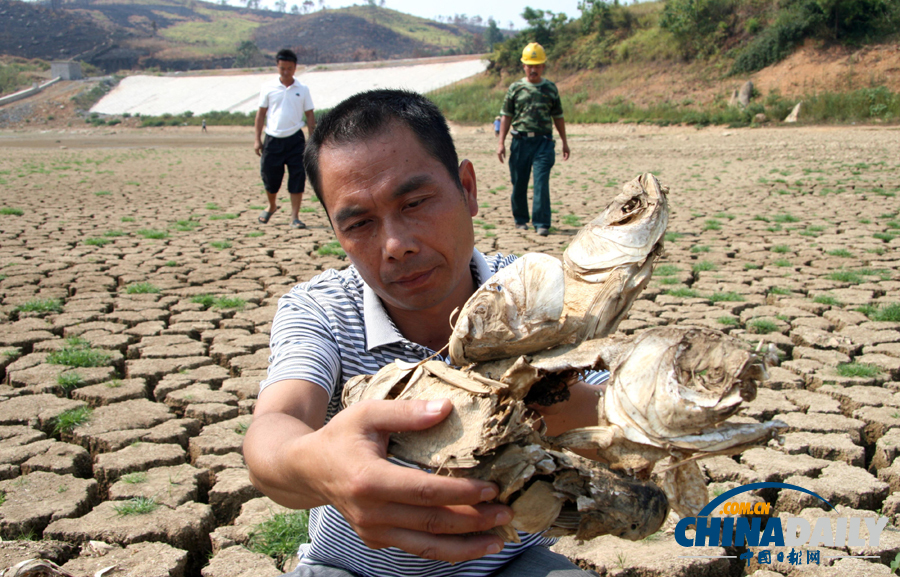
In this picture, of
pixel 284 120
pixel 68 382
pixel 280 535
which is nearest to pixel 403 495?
pixel 280 535

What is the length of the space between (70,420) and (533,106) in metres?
5.76

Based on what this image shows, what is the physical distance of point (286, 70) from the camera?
775 centimetres

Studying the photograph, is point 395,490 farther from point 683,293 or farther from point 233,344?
point 683,293

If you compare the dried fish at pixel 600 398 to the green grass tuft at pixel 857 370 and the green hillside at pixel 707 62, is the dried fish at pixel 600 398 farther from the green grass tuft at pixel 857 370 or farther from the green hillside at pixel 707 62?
the green hillside at pixel 707 62

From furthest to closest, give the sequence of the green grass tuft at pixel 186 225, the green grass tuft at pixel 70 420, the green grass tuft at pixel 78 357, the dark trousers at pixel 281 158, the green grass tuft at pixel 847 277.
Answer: the green grass tuft at pixel 186 225
the dark trousers at pixel 281 158
the green grass tuft at pixel 847 277
the green grass tuft at pixel 78 357
the green grass tuft at pixel 70 420

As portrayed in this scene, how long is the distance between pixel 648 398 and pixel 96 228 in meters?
8.80

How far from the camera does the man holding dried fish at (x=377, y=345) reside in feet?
3.68

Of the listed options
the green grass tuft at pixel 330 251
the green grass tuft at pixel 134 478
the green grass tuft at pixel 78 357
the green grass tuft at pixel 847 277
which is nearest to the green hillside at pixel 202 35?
the green grass tuft at pixel 330 251

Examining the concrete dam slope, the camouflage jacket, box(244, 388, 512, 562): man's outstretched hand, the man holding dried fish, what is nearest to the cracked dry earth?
the man holding dried fish

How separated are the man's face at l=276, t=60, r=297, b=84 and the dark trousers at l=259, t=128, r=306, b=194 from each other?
64cm

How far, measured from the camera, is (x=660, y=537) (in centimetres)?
245

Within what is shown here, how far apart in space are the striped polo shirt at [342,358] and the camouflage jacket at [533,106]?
5.94 metres

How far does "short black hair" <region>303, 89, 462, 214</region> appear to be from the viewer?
1605 millimetres

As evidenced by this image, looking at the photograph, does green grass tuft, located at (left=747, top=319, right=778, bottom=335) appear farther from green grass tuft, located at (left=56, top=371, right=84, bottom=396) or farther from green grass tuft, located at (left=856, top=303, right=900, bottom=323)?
green grass tuft, located at (left=56, top=371, right=84, bottom=396)
